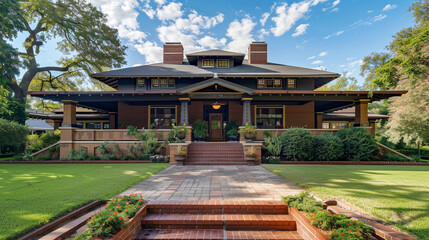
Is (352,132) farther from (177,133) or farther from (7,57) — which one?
(7,57)

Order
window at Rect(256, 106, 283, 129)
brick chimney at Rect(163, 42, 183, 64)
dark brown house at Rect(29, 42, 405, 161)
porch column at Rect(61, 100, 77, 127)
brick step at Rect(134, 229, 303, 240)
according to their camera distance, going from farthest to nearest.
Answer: brick chimney at Rect(163, 42, 183, 64) → window at Rect(256, 106, 283, 129) → dark brown house at Rect(29, 42, 405, 161) → porch column at Rect(61, 100, 77, 127) → brick step at Rect(134, 229, 303, 240)

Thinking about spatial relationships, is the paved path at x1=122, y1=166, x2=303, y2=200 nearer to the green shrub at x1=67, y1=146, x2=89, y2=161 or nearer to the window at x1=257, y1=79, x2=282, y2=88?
the green shrub at x1=67, y1=146, x2=89, y2=161

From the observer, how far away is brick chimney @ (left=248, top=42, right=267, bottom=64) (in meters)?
19.1

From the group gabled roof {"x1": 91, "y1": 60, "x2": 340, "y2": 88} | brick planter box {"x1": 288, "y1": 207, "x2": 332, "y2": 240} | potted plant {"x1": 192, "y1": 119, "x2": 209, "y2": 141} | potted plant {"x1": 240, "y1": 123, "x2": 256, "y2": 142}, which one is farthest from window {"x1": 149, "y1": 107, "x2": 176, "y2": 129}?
brick planter box {"x1": 288, "y1": 207, "x2": 332, "y2": 240}

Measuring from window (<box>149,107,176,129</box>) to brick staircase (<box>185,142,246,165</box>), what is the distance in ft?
16.2

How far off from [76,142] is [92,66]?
40.9ft

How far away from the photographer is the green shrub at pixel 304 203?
135 inches

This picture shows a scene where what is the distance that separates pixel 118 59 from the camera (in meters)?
20.4

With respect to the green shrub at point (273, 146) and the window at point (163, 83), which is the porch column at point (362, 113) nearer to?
the green shrub at point (273, 146)

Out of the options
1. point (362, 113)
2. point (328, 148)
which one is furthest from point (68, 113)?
point (362, 113)

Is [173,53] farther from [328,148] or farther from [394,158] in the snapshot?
[394,158]

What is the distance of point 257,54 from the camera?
1916cm

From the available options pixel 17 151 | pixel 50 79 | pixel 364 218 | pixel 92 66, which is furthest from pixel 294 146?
pixel 50 79

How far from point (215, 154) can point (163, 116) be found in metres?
7.09
